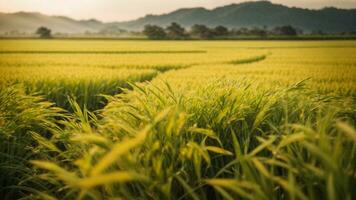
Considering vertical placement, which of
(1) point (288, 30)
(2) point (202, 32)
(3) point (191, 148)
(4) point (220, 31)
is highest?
(1) point (288, 30)

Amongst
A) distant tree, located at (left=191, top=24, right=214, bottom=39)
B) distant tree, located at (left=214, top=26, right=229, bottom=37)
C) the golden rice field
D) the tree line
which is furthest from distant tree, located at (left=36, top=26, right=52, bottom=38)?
the golden rice field

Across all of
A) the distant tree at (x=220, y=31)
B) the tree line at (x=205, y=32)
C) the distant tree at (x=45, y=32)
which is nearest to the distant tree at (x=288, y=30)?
the tree line at (x=205, y=32)

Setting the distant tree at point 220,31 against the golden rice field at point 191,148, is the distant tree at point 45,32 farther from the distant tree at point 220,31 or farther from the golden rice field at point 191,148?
the golden rice field at point 191,148

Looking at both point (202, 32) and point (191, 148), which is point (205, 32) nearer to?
point (202, 32)

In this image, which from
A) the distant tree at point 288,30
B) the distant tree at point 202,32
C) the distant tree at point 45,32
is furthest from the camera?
the distant tree at point 288,30

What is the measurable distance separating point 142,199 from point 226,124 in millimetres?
914

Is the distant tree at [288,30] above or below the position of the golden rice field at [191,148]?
above

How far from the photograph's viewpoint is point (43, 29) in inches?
3268

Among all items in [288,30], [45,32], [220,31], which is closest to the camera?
[220,31]

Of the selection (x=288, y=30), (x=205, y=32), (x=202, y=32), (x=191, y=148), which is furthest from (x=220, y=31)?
(x=191, y=148)

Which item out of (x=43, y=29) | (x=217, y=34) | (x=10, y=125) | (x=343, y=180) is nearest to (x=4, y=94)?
(x=10, y=125)

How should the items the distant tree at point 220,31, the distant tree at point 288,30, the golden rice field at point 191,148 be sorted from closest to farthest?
the golden rice field at point 191,148
the distant tree at point 220,31
the distant tree at point 288,30

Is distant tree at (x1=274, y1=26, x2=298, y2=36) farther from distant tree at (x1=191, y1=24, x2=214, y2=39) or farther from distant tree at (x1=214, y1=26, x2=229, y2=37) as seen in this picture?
distant tree at (x1=191, y1=24, x2=214, y2=39)

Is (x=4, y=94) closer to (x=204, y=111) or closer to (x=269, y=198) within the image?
(x=204, y=111)
